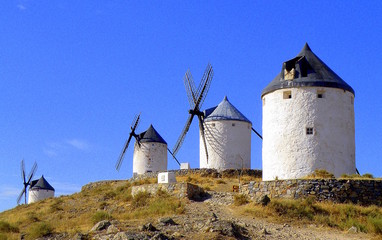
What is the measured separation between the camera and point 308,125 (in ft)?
77.5

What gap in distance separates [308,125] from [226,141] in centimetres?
1116

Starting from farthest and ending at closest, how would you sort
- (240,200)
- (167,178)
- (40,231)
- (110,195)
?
(110,195)
(167,178)
(240,200)
(40,231)

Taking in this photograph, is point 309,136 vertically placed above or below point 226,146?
below

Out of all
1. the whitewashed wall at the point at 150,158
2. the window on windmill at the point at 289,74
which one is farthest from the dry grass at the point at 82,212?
the window on windmill at the point at 289,74

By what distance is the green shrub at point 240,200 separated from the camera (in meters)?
21.7

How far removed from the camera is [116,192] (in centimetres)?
3084

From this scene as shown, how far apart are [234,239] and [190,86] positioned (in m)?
20.2

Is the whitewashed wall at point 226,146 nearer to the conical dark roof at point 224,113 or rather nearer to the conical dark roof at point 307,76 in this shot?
the conical dark roof at point 224,113

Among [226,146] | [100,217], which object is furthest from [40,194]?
[100,217]

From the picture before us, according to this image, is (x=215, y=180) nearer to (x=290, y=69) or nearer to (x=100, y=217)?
(x=290, y=69)

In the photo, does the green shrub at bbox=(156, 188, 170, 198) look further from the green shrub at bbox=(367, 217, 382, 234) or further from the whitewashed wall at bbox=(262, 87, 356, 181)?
the green shrub at bbox=(367, 217, 382, 234)

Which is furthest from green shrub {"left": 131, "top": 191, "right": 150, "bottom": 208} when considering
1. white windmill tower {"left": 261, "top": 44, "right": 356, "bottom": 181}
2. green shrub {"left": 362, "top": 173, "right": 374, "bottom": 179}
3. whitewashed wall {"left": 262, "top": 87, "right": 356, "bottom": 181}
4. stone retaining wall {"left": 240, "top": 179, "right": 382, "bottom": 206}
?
green shrub {"left": 362, "top": 173, "right": 374, "bottom": 179}

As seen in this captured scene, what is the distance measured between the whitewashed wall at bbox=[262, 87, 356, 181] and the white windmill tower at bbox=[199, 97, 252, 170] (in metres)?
9.96

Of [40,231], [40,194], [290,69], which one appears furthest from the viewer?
[40,194]
